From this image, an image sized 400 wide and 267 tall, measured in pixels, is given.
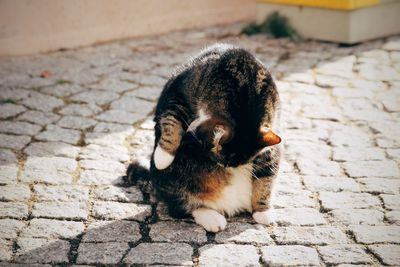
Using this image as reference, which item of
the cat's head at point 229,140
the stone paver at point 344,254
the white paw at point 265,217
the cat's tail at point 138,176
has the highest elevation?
the cat's head at point 229,140

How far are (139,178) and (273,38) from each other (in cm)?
409

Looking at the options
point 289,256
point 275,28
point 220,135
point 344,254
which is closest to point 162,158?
point 220,135

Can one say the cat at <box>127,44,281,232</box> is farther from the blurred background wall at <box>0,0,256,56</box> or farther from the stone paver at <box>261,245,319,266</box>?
the blurred background wall at <box>0,0,256,56</box>

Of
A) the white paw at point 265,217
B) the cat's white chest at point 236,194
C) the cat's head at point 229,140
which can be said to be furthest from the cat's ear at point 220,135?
the white paw at point 265,217

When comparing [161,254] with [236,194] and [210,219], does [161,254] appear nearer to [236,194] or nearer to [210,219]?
[210,219]

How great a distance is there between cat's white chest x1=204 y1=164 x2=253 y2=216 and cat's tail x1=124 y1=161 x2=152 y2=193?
58 cm

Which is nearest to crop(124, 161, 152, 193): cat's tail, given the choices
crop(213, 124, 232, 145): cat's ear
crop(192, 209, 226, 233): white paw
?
crop(192, 209, 226, 233): white paw

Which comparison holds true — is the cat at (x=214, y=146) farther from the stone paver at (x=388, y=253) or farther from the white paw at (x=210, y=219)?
the stone paver at (x=388, y=253)

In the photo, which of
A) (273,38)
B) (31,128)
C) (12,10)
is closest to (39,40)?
(12,10)

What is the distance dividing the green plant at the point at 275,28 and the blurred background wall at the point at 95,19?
0.69 metres

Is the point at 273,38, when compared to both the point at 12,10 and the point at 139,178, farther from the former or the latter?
the point at 139,178

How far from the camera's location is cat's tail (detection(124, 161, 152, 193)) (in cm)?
393

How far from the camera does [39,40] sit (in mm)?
6594

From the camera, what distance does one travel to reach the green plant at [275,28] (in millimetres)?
7309
